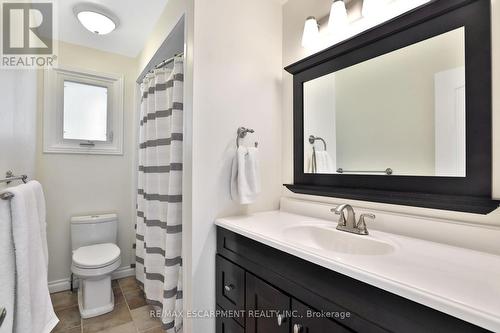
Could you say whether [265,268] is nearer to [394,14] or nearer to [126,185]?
[394,14]

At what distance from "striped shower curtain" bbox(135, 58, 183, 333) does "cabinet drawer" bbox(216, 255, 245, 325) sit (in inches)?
Result: 16.7

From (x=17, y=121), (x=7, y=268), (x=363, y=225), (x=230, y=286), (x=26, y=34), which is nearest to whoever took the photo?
(x=7, y=268)

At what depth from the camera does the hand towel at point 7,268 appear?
742 millimetres

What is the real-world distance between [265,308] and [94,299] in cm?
164

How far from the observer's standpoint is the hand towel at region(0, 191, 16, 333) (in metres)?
0.74

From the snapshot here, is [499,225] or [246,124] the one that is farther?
[246,124]

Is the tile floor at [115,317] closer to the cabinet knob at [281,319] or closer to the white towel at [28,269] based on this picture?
the white towel at [28,269]

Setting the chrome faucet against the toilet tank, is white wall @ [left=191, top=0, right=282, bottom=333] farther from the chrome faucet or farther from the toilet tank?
the toilet tank

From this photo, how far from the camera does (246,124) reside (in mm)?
1469

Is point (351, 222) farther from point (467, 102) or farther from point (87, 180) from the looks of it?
point (87, 180)

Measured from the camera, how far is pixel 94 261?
1.80 m

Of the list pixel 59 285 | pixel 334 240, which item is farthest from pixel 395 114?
pixel 59 285

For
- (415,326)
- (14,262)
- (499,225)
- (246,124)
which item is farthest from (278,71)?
(14,262)

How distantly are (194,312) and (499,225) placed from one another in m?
1.43
